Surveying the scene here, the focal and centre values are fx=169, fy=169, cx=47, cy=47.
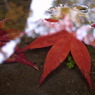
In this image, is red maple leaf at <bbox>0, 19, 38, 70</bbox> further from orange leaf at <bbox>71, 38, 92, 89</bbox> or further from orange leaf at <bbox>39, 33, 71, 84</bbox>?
orange leaf at <bbox>71, 38, 92, 89</bbox>

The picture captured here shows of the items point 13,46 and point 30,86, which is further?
point 13,46

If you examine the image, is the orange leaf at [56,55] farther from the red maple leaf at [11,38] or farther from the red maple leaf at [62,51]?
the red maple leaf at [11,38]

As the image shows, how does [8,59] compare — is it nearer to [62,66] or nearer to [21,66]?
[21,66]

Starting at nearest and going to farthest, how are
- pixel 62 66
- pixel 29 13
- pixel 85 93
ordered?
pixel 85 93, pixel 62 66, pixel 29 13

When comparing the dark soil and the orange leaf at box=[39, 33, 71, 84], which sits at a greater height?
the orange leaf at box=[39, 33, 71, 84]

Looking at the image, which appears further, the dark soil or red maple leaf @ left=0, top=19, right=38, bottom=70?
red maple leaf @ left=0, top=19, right=38, bottom=70

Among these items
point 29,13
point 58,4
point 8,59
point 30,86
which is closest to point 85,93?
point 30,86

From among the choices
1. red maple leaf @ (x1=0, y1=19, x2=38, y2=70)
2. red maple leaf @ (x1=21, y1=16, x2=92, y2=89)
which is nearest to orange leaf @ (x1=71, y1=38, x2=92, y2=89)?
red maple leaf @ (x1=21, y1=16, x2=92, y2=89)

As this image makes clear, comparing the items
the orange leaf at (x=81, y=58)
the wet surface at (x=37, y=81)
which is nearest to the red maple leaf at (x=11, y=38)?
the wet surface at (x=37, y=81)
